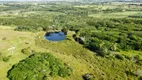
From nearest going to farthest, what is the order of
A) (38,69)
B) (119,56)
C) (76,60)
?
(38,69)
(76,60)
(119,56)

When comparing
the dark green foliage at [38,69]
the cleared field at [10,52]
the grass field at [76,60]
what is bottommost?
the grass field at [76,60]

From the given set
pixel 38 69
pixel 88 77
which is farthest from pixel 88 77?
pixel 38 69

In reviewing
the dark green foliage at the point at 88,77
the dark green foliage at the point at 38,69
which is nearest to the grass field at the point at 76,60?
the dark green foliage at the point at 88,77

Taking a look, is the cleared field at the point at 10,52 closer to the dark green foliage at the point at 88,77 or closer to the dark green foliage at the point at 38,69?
the dark green foliage at the point at 38,69

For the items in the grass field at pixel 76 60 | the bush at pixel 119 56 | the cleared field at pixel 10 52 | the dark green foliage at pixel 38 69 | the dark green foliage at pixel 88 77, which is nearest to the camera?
the dark green foliage at pixel 38 69

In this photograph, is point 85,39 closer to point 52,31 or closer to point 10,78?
point 52,31

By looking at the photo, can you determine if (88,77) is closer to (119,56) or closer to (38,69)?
(38,69)

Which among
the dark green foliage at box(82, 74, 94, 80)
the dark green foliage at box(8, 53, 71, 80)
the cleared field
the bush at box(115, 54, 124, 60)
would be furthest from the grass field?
the dark green foliage at box(8, 53, 71, 80)

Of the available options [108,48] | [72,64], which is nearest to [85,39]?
[108,48]
